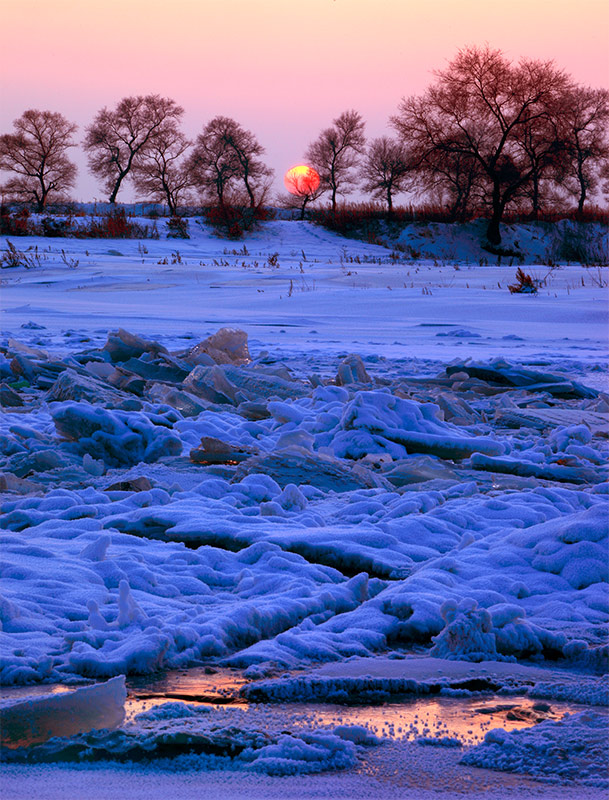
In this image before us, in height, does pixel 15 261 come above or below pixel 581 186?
below

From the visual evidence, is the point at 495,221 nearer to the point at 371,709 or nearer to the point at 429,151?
the point at 429,151

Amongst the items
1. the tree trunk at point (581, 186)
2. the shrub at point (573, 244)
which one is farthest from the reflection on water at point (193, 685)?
the tree trunk at point (581, 186)

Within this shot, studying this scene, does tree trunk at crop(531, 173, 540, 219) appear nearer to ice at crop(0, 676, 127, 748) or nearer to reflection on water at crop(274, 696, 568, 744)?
reflection on water at crop(274, 696, 568, 744)

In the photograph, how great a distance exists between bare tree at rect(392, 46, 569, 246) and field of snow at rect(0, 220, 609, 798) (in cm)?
2572

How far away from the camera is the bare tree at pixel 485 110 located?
2881cm

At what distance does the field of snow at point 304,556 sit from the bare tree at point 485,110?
84.4 ft

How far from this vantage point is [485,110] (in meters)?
29.3

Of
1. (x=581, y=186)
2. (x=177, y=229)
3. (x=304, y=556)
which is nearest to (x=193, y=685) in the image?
(x=304, y=556)

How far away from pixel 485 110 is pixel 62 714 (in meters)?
30.8

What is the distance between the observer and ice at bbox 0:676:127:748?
1.25m

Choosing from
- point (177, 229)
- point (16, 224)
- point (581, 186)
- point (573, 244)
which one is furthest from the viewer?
point (581, 186)

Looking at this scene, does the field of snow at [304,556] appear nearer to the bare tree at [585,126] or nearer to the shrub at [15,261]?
the shrub at [15,261]

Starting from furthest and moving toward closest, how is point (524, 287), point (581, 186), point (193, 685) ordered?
point (581, 186) < point (524, 287) < point (193, 685)

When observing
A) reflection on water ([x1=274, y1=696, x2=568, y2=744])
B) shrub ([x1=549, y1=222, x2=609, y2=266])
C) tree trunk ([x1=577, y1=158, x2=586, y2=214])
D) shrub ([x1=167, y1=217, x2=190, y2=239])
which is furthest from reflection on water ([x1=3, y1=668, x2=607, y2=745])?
tree trunk ([x1=577, y1=158, x2=586, y2=214])
